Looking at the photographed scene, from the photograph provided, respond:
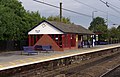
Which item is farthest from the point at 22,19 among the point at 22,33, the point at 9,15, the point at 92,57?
the point at 92,57

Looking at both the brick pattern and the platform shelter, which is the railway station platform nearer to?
the brick pattern

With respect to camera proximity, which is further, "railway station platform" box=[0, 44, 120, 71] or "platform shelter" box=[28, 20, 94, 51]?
"platform shelter" box=[28, 20, 94, 51]

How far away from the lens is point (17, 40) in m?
44.7

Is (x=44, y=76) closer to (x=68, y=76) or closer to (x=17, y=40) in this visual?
(x=68, y=76)

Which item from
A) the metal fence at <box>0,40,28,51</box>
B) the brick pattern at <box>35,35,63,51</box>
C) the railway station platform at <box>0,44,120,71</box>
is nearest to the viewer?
the railway station platform at <box>0,44,120,71</box>

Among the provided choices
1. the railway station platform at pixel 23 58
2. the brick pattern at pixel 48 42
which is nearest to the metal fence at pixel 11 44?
the brick pattern at pixel 48 42

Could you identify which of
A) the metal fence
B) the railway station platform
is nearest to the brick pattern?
the metal fence

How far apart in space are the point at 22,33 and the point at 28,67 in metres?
27.5

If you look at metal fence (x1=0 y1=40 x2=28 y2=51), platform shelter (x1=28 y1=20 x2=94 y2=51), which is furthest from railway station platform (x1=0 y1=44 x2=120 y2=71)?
platform shelter (x1=28 y1=20 x2=94 y2=51)

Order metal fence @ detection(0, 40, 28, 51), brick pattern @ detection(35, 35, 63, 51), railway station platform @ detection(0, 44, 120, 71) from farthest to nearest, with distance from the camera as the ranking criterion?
brick pattern @ detection(35, 35, 63, 51), metal fence @ detection(0, 40, 28, 51), railway station platform @ detection(0, 44, 120, 71)

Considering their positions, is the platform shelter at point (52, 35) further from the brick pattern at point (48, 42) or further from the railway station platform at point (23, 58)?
the railway station platform at point (23, 58)

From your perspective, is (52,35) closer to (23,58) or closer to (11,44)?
(11,44)

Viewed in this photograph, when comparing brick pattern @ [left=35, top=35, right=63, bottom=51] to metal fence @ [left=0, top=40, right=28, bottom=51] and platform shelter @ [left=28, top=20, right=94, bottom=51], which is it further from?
metal fence @ [left=0, top=40, right=28, bottom=51]

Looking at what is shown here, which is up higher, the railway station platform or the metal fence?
the metal fence
